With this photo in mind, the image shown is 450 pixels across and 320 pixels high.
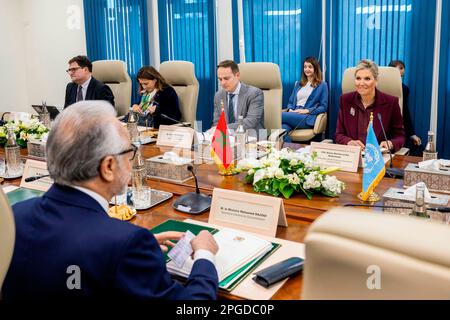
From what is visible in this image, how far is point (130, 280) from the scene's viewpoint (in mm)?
1031

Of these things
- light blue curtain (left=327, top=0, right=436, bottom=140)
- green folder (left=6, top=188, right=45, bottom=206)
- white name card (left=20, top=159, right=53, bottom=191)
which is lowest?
green folder (left=6, top=188, right=45, bottom=206)

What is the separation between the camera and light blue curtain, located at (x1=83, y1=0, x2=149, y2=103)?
6.06m

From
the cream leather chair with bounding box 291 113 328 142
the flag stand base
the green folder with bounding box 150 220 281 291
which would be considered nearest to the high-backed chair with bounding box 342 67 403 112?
the cream leather chair with bounding box 291 113 328 142

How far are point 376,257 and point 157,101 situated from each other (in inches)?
156

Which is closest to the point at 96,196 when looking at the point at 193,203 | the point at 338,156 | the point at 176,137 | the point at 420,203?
the point at 193,203

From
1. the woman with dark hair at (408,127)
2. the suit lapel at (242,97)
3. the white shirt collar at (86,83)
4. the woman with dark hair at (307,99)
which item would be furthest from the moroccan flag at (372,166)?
the white shirt collar at (86,83)

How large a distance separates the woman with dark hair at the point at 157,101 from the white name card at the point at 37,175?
2.14 meters

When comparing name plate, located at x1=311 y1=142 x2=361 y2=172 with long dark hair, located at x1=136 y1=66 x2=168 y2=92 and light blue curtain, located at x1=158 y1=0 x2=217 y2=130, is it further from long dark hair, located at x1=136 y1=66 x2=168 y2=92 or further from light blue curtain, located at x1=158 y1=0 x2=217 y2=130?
light blue curtain, located at x1=158 y1=0 x2=217 y2=130

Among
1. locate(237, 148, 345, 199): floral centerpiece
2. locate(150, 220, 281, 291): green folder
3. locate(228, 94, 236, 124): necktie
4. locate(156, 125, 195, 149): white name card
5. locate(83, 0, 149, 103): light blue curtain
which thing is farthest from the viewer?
locate(83, 0, 149, 103): light blue curtain

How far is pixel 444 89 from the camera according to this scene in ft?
14.6

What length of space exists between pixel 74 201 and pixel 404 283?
83cm

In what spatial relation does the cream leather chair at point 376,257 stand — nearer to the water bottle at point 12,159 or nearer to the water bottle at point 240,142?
the water bottle at point 240,142

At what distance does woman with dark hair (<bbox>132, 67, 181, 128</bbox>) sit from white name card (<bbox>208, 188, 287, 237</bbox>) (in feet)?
8.93

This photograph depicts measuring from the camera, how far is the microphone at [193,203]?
185 cm
